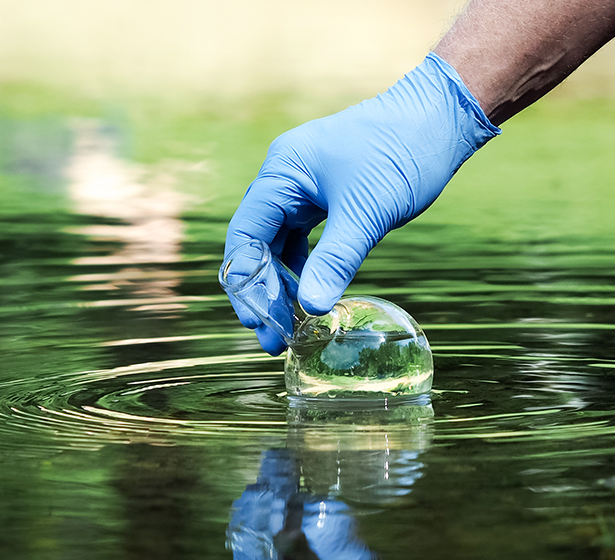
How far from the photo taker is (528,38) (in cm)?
242

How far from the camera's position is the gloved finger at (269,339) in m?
2.54

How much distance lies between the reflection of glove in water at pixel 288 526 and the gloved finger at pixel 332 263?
0.67 metres

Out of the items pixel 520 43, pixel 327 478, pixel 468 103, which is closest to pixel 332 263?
pixel 468 103

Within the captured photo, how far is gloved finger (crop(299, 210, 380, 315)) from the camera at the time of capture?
2312mm

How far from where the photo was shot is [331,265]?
2355 millimetres

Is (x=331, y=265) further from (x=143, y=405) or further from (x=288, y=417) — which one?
(x=143, y=405)

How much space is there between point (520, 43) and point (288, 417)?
0.99 meters

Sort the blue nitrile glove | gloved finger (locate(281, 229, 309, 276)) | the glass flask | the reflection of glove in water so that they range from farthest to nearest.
→ 1. gloved finger (locate(281, 229, 309, 276))
2. the blue nitrile glove
3. the glass flask
4. the reflection of glove in water

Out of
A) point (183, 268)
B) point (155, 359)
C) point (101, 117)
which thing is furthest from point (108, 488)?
point (101, 117)

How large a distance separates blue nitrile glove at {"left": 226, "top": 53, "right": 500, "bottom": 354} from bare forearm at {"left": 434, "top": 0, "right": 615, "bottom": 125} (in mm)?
46

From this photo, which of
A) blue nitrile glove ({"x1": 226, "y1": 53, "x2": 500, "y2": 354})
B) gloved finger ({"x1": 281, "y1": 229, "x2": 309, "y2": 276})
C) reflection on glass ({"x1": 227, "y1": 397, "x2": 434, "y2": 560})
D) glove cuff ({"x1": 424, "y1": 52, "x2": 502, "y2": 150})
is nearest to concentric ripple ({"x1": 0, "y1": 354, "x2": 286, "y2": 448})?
reflection on glass ({"x1": 227, "y1": 397, "x2": 434, "y2": 560})

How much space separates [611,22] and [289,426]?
116 centimetres

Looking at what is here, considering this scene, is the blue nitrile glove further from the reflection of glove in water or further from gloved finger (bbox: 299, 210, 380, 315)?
the reflection of glove in water

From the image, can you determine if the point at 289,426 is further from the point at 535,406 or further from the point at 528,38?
the point at 528,38
